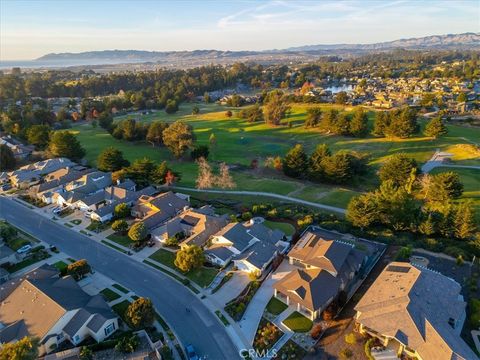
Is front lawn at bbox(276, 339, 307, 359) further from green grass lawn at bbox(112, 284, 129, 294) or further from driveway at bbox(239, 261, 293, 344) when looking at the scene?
green grass lawn at bbox(112, 284, 129, 294)

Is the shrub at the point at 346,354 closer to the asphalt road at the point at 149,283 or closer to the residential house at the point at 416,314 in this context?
the residential house at the point at 416,314

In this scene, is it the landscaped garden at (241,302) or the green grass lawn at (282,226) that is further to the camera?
the green grass lawn at (282,226)

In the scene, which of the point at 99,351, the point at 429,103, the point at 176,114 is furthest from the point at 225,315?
the point at 429,103

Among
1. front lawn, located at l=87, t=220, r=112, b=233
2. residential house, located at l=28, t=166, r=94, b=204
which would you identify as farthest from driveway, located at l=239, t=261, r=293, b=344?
residential house, located at l=28, t=166, r=94, b=204

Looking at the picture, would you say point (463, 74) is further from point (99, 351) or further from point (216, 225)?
point (99, 351)

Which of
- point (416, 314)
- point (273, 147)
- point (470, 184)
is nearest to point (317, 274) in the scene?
point (416, 314)

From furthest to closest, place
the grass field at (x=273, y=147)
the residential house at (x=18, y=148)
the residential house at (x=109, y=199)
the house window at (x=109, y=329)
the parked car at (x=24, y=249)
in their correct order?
the residential house at (x=18, y=148) < the grass field at (x=273, y=147) < the residential house at (x=109, y=199) < the parked car at (x=24, y=249) < the house window at (x=109, y=329)

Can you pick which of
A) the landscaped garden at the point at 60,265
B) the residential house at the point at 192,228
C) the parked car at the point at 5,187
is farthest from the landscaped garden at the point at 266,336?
the parked car at the point at 5,187
